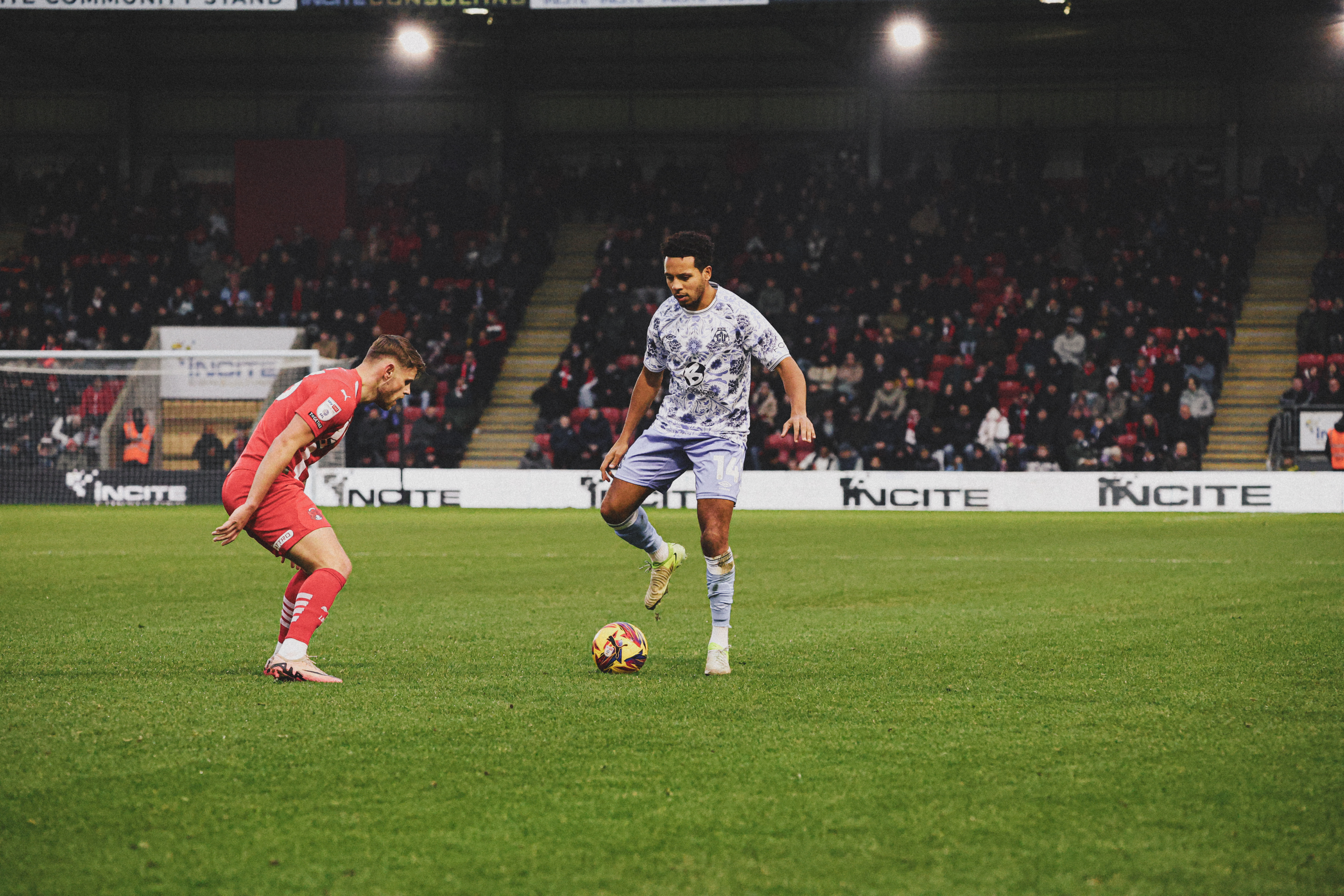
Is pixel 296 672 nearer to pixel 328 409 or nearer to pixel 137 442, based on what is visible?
pixel 328 409

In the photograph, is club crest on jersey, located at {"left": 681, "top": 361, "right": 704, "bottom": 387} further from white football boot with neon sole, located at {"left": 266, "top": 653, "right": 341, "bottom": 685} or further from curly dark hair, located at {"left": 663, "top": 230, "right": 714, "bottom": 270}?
white football boot with neon sole, located at {"left": 266, "top": 653, "right": 341, "bottom": 685}

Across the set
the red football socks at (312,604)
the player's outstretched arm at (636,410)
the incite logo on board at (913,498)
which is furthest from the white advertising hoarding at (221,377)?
the red football socks at (312,604)

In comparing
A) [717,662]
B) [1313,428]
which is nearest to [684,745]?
[717,662]

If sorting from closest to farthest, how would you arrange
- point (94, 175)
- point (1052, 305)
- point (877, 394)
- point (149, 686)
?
1. point (149, 686)
2. point (877, 394)
3. point (1052, 305)
4. point (94, 175)

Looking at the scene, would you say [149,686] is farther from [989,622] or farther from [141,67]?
[141,67]

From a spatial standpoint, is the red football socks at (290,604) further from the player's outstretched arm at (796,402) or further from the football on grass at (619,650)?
the player's outstretched arm at (796,402)

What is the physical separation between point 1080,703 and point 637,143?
29.9 meters

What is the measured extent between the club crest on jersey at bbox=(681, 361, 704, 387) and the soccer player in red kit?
1.35 meters

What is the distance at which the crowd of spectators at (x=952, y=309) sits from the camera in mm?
23906

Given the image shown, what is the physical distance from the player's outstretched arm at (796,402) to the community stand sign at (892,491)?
14.9 m

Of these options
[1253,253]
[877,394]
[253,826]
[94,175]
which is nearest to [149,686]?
[253,826]

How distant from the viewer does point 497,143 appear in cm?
3391

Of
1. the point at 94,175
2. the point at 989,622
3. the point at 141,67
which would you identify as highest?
the point at 141,67

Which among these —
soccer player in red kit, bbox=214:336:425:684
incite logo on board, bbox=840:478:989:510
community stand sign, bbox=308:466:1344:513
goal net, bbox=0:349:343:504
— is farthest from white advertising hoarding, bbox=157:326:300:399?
soccer player in red kit, bbox=214:336:425:684
